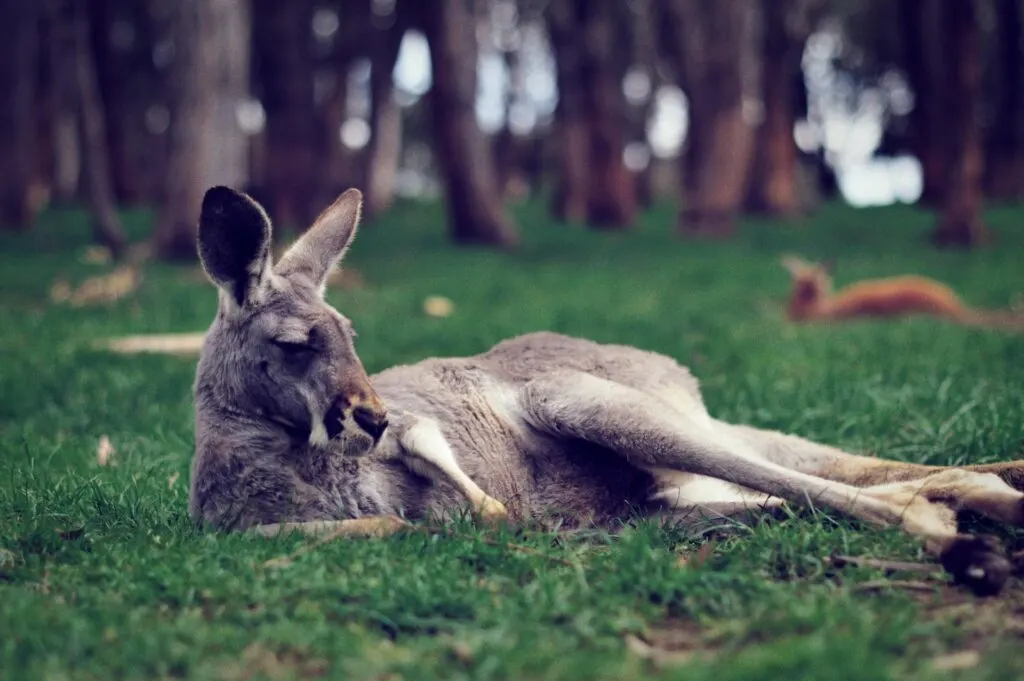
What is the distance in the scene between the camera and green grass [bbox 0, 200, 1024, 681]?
2498 mm

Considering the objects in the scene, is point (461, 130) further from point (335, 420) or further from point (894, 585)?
point (894, 585)

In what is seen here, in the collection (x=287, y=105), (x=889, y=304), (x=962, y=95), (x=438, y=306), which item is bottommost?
(x=889, y=304)

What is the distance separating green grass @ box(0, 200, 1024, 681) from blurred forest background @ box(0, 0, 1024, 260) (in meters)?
3.75

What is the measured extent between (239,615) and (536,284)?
827 cm

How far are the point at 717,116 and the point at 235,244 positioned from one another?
11703 millimetres

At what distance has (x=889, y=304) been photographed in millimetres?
9078

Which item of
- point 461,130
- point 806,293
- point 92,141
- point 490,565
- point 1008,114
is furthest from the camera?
point 1008,114

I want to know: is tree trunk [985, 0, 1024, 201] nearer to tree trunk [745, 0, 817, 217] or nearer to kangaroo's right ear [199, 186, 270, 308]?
tree trunk [745, 0, 817, 217]

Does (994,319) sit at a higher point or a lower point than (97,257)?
lower

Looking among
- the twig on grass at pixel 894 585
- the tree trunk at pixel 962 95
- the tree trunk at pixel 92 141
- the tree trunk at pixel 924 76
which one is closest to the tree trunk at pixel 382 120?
the tree trunk at pixel 92 141

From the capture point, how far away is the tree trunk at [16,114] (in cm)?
1672

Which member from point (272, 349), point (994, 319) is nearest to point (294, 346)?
point (272, 349)

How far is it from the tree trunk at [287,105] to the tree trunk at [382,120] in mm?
3271

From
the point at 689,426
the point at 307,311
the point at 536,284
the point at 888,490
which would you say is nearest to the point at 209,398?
the point at 307,311
